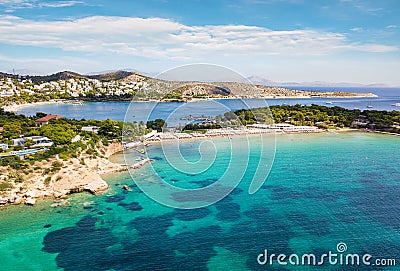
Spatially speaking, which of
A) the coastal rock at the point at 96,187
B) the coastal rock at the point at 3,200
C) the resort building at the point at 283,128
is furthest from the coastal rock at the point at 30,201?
the resort building at the point at 283,128

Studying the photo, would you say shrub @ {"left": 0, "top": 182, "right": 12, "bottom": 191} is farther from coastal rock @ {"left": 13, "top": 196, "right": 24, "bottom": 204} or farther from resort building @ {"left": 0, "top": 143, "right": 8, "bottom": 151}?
resort building @ {"left": 0, "top": 143, "right": 8, "bottom": 151}

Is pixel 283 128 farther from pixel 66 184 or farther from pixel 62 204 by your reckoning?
pixel 62 204

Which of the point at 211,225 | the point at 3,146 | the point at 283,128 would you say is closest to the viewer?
the point at 211,225

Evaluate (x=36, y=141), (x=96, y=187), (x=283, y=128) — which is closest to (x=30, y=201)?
(x=96, y=187)

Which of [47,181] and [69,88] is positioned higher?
[69,88]

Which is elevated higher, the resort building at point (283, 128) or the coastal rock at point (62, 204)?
the resort building at point (283, 128)

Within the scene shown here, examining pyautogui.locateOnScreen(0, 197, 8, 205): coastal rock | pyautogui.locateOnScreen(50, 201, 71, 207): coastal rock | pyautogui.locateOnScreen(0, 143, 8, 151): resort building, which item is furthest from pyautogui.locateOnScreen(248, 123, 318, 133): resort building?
pyautogui.locateOnScreen(0, 197, 8, 205): coastal rock

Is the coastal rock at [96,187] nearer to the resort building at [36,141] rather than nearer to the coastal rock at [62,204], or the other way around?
the coastal rock at [62,204]

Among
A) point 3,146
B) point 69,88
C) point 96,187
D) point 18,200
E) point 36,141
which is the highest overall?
point 69,88

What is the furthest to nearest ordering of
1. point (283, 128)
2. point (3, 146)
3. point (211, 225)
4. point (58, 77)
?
point (58, 77) < point (283, 128) < point (3, 146) < point (211, 225)
